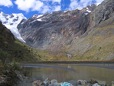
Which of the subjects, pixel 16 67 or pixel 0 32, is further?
pixel 0 32

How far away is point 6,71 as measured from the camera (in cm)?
3080

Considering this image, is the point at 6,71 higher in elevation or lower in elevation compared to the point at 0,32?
lower

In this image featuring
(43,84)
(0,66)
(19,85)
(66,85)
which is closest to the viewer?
(0,66)

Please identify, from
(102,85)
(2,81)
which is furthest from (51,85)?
(2,81)

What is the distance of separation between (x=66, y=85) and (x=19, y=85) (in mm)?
6374

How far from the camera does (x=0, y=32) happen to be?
545 feet

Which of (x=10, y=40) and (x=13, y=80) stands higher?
(x=10, y=40)

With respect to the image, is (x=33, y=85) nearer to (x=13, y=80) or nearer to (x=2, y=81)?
(x=13, y=80)

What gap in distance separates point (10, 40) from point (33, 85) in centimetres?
15269

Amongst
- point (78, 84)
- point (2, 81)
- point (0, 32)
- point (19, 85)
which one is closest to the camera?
point (2, 81)

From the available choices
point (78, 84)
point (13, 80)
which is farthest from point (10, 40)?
point (13, 80)

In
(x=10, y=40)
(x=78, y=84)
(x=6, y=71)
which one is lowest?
(x=78, y=84)

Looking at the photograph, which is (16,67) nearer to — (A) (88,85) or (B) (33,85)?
(B) (33,85)

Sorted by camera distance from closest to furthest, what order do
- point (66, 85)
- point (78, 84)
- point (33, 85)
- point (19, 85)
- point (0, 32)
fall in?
point (19, 85), point (66, 85), point (33, 85), point (78, 84), point (0, 32)
